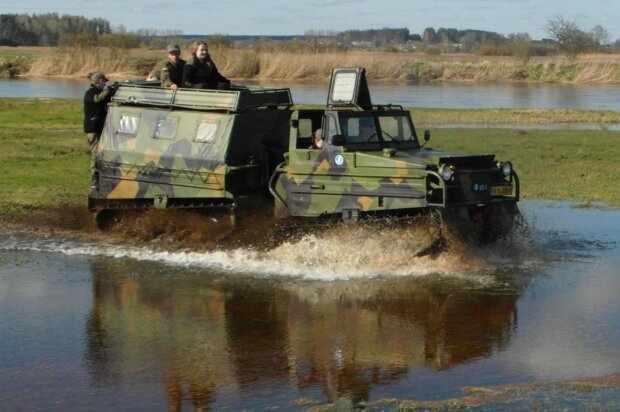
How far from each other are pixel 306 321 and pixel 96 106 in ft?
24.1

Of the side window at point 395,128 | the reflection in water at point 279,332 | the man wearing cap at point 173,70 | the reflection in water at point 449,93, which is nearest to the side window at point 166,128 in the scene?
the man wearing cap at point 173,70

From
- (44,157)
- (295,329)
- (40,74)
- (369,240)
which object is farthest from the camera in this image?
(40,74)

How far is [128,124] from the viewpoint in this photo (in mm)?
15578

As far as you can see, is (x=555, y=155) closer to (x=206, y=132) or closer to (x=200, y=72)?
(x=200, y=72)

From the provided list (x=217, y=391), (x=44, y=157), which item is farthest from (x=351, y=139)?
(x=44, y=157)

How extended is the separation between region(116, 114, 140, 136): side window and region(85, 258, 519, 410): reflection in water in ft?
9.72

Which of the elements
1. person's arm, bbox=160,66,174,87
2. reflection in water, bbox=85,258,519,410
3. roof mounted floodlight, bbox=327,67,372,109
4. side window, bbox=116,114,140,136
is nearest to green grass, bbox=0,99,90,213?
side window, bbox=116,114,140,136

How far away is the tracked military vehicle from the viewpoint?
12.9 metres

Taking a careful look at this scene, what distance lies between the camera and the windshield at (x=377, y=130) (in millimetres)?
13742

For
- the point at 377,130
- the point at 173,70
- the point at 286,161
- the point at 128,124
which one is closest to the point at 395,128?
the point at 377,130

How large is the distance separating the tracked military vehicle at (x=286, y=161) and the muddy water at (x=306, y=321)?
1.71ft

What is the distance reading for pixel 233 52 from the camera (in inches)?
2132

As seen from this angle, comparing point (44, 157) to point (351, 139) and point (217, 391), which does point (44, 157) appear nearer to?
point (351, 139)

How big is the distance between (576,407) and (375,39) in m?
154
